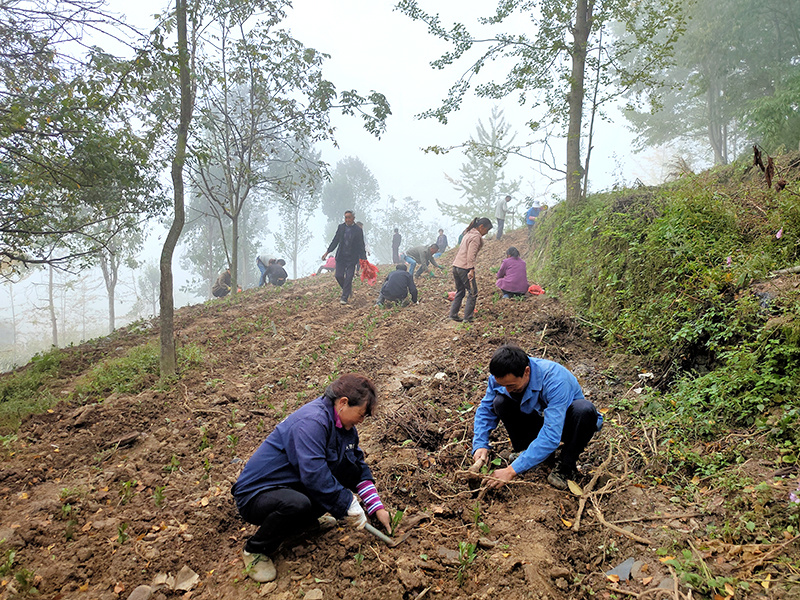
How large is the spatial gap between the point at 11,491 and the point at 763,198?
8316mm

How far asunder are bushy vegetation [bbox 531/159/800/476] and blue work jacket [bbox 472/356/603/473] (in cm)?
105

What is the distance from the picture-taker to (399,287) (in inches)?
402

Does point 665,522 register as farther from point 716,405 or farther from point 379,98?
point 379,98

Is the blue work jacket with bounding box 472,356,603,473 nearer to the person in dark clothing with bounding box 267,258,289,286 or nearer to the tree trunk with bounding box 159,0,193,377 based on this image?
the tree trunk with bounding box 159,0,193,377

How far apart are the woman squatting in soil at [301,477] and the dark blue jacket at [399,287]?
24.6 feet

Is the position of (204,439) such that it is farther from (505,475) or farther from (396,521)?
(505,475)

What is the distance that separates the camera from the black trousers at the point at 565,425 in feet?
9.89

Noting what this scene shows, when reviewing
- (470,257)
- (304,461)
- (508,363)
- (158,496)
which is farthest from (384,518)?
(470,257)

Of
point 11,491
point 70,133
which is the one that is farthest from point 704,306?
point 70,133

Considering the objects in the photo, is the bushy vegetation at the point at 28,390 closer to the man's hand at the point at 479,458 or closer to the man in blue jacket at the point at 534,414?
the man's hand at the point at 479,458

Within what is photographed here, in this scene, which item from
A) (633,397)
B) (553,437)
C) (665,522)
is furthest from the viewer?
(633,397)

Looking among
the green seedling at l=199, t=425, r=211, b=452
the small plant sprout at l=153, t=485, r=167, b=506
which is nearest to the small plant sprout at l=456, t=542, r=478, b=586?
the small plant sprout at l=153, t=485, r=167, b=506

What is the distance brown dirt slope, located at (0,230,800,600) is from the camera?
249 cm

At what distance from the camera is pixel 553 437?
288 cm
